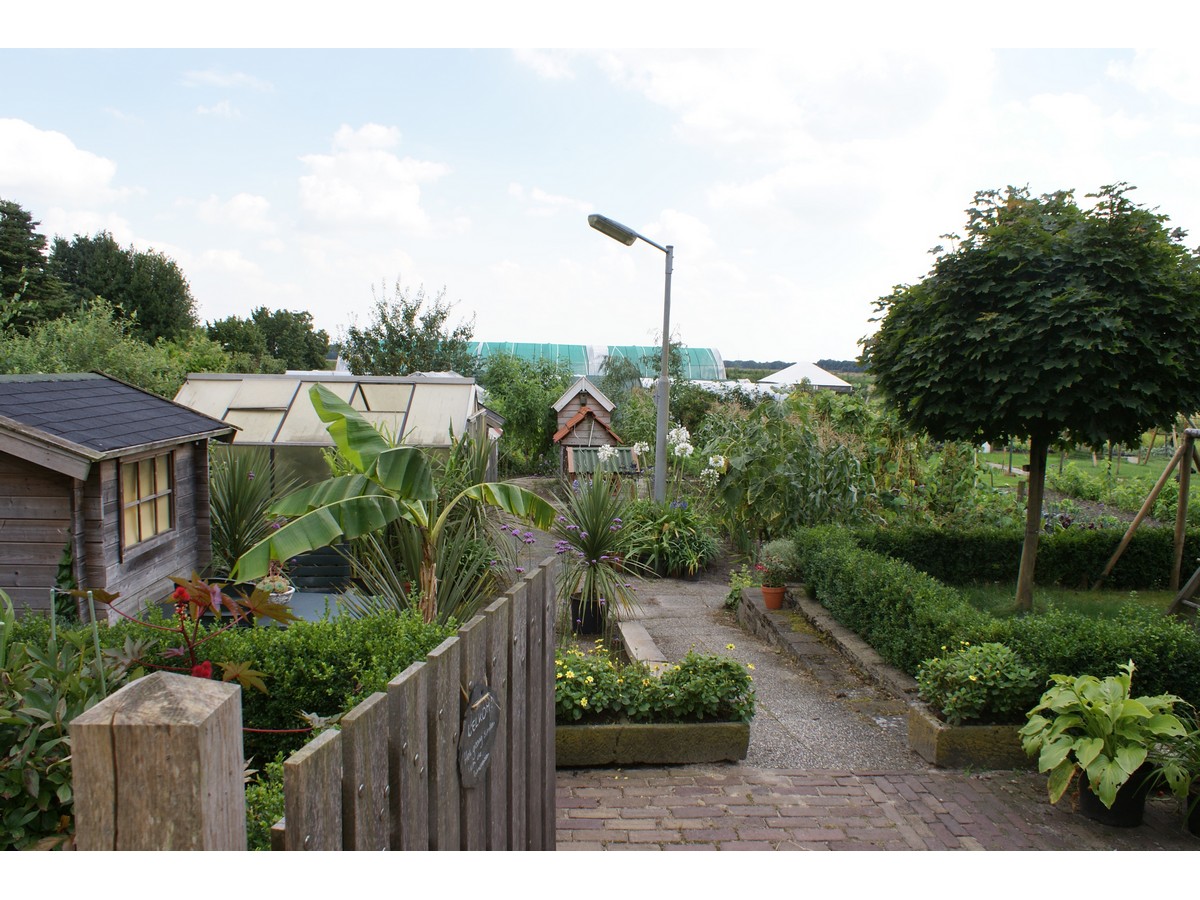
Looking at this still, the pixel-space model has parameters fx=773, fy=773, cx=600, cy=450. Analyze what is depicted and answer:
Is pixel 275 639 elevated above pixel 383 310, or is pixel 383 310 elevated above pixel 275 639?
pixel 383 310

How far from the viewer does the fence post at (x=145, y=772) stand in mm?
1117

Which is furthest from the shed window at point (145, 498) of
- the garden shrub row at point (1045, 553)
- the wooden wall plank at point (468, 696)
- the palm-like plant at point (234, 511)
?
the garden shrub row at point (1045, 553)

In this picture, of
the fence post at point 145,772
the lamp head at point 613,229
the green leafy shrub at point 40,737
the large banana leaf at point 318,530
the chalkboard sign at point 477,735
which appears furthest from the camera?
the lamp head at point 613,229

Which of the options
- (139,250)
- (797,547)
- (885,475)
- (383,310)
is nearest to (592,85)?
(797,547)

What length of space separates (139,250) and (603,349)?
2159 centimetres

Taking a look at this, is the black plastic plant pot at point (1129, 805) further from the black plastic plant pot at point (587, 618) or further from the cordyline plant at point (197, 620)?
the black plastic plant pot at point (587, 618)

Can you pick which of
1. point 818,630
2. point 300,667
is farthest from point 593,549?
point 300,667

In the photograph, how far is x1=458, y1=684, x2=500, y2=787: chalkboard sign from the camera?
7.00 ft

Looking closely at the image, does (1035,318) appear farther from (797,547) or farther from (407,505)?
(407,505)

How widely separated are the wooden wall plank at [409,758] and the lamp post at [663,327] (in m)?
9.60

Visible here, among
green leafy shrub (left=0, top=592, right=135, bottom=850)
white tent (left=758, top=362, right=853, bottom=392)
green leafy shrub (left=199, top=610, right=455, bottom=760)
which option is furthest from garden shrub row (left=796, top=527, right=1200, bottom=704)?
white tent (left=758, top=362, right=853, bottom=392)

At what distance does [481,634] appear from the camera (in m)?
2.31

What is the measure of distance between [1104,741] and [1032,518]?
12.7 feet

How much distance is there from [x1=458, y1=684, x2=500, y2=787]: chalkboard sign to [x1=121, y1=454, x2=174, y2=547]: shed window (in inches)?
208
